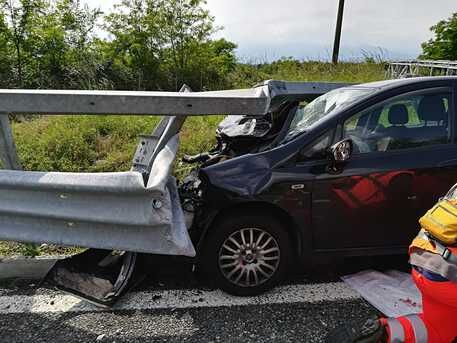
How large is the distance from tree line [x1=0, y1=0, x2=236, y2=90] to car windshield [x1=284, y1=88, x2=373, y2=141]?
671 centimetres

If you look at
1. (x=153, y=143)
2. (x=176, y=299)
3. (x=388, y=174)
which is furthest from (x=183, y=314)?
(x=388, y=174)

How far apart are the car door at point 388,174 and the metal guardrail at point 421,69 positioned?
836cm

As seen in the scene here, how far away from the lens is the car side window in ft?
10.5

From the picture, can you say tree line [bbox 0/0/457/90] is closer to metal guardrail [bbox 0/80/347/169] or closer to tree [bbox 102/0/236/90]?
tree [bbox 102/0/236/90]

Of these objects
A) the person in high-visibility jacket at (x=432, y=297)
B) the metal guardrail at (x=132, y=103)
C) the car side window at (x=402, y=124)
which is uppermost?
the metal guardrail at (x=132, y=103)

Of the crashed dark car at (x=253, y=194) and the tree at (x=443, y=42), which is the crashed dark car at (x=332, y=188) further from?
the tree at (x=443, y=42)

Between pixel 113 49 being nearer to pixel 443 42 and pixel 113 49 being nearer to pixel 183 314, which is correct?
pixel 183 314

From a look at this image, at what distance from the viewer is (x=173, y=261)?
143 inches

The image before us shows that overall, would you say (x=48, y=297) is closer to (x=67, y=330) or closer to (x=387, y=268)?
(x=67, y=330)

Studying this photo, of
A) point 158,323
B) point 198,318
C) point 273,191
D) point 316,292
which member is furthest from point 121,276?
point 316,292

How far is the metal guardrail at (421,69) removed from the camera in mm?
10796

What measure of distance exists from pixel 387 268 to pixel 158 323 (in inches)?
81.9

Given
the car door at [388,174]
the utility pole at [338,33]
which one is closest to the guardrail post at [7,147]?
the car door at [388,174]

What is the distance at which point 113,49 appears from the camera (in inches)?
403
